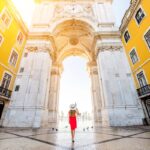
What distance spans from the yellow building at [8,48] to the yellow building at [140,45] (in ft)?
43.5

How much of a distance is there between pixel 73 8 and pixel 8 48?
1275 cm

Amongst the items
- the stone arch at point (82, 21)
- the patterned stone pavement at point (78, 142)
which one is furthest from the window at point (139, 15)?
the patterned stone pavement at point (78, 142)

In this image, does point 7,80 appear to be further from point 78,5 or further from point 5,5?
point 78,5

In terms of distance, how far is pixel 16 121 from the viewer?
34.4 feet

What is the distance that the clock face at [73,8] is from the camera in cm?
1812

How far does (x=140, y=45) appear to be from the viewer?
1178 centimetres

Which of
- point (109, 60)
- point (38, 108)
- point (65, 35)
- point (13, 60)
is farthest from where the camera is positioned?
point (65, 35)

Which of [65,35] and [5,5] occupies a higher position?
[65,35]

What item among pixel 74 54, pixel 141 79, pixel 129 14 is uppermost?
pixel 74 54

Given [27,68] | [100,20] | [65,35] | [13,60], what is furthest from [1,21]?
[100,20]

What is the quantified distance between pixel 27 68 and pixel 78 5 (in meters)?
14.1

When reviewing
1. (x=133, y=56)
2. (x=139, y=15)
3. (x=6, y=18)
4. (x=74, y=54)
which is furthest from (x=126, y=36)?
(x=6, y=18)

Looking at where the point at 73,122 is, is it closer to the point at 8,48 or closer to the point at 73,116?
the point at 73,116

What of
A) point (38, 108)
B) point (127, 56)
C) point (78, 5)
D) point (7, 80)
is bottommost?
point (38, 108)
